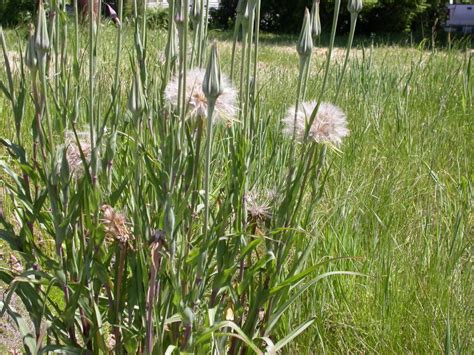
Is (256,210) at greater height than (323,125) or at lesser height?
lesser

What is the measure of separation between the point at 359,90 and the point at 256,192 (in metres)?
1.83

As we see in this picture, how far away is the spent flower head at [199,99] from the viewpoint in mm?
991

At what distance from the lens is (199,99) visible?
100 centimetres

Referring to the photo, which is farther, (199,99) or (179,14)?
(179,14)

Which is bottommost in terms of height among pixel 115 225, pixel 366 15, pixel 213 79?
pixel 366 15

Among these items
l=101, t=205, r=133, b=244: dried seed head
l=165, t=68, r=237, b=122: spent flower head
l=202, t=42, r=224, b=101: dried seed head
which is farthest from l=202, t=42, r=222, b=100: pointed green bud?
l=101, t=205, r=133, b=244: dried seed head

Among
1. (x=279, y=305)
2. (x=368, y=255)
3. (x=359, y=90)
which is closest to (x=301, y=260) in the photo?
(x=279, y=305)

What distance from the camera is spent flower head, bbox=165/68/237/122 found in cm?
99

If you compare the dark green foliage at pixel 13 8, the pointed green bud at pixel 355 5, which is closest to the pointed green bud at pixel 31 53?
the pointed green bud at pixel 355 5

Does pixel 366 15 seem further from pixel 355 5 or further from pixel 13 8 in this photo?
pixel 355 5

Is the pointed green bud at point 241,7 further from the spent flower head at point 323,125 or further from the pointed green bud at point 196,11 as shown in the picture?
the spent flower head at point 323,125

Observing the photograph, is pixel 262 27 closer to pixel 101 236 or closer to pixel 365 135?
pixel 365 135

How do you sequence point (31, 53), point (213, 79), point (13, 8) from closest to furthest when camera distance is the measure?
point (213, 79) → point (31, 53) → point (13, 8)

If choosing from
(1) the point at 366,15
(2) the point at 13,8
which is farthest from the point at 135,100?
(1) the point at 366,15
